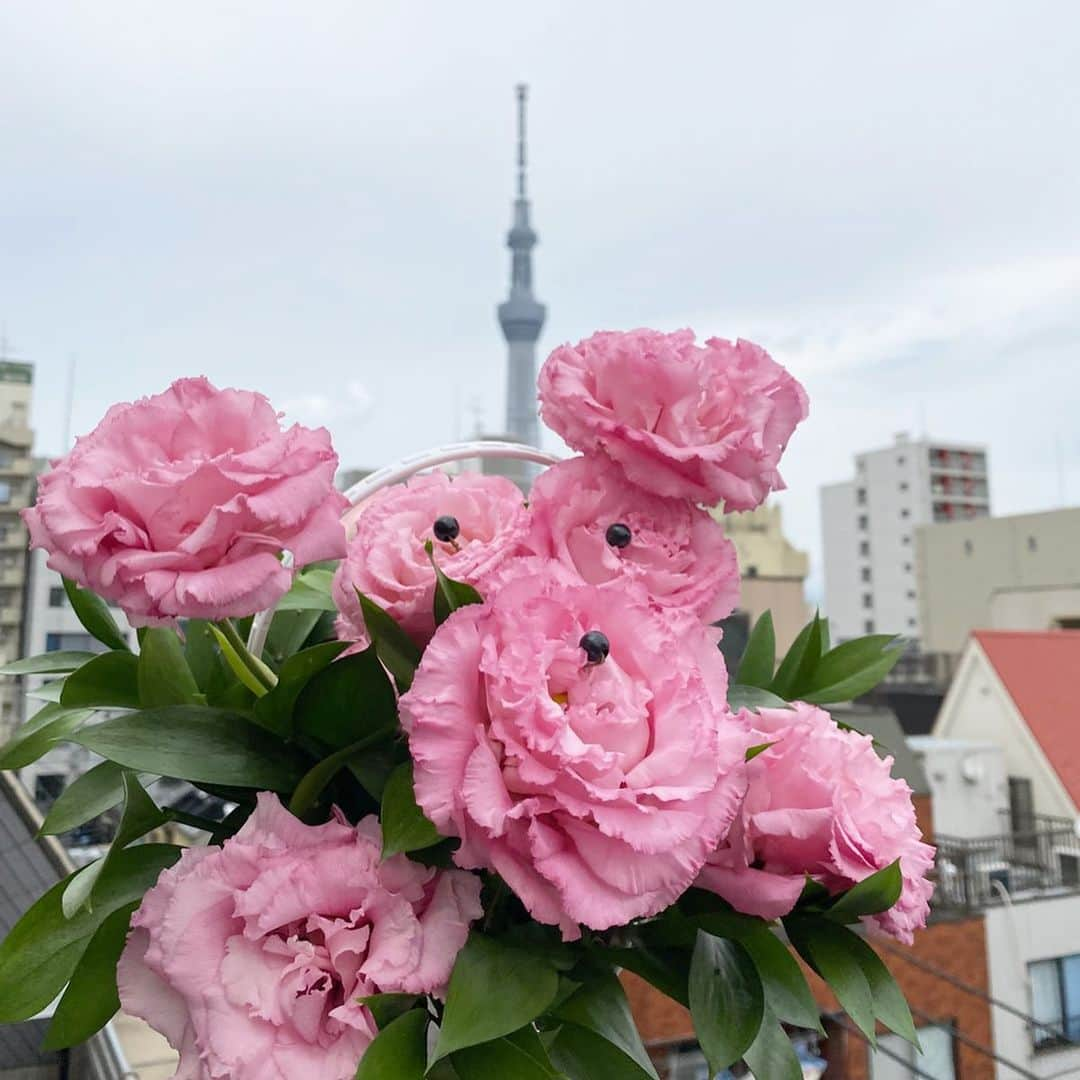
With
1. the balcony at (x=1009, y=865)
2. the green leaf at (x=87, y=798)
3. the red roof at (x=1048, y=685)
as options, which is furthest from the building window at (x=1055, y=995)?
the green leaf at (x=87, y=798)

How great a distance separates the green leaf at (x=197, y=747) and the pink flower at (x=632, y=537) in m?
0.14

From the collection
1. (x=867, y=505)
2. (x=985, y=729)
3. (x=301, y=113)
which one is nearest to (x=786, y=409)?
(x=301, y=113)

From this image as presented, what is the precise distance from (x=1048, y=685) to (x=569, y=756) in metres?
7.41

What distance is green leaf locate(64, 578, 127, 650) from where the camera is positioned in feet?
1.49

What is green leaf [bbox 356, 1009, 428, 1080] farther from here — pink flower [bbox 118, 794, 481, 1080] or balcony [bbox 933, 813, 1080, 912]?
balcony [bbox 933, 813, 1080, 912]

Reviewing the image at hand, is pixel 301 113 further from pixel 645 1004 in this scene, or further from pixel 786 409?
pixel 645 1004

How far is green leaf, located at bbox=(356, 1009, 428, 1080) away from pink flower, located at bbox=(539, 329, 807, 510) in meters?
0.23

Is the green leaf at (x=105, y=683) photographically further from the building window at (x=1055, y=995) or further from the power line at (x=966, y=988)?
the building window at (x=1055, y=995)

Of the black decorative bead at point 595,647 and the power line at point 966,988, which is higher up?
the black decorative bead at point 595,647

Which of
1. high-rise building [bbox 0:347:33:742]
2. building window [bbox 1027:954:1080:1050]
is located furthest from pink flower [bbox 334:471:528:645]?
building window [bbox 1027:954:1080:1050]

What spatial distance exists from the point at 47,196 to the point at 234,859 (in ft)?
11.1

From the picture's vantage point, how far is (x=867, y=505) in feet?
71.1

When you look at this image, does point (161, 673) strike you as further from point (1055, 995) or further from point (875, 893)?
point (1055, 995)

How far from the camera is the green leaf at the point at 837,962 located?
1.13 feet
